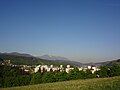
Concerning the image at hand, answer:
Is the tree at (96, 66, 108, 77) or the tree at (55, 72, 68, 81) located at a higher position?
the tree at (96, 66, 108, 77)

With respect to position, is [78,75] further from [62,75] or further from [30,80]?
[30,80]

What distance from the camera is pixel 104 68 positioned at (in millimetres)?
101688

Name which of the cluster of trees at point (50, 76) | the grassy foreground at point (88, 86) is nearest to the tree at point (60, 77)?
the cluster of trees at point (50, 76)

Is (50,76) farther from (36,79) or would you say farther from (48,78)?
A: (36,79)

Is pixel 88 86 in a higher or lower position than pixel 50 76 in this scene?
lower

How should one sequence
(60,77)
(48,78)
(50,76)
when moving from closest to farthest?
1. (48,78)
2. (50,76)
3. (60,77)

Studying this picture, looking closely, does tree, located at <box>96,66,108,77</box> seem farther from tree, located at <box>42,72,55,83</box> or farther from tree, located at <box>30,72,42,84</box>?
tree, located at <box>30,72,42,84</box>

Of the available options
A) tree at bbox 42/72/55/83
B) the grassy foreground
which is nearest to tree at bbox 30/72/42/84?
tree at bbox 42/72/55/83

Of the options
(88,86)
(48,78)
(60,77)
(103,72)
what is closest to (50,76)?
(48,78)

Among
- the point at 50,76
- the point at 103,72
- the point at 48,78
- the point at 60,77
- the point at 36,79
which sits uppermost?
the point at 103,72

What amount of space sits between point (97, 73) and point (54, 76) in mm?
19218

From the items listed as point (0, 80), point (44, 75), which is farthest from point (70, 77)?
point (0, 80)

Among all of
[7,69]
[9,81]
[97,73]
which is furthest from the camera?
[7,69]

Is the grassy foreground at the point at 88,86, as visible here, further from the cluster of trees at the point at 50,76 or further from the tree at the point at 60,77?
the tree at the point at 60,77
